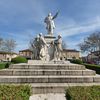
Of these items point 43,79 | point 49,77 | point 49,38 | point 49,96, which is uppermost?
point 49,38

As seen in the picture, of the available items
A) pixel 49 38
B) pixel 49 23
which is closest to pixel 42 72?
pixel 49 38

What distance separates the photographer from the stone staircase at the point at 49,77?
9.24 m

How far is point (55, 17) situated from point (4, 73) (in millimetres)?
10924

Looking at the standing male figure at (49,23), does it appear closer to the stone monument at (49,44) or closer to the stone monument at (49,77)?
the stone monument at (49,44)

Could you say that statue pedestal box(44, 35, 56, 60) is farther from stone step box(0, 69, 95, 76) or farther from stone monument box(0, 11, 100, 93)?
stone step box(0, 69, 95, 76)

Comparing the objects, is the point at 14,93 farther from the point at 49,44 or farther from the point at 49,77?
the point at 49,44

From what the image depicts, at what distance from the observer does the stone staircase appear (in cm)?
924

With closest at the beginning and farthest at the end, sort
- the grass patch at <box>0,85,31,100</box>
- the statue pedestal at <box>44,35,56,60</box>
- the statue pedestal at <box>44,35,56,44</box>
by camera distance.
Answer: the grass patch at <box>0,85,31,100</box> → the statue pedestal at <box>44,35,56,60</box> → the statue pedestal at <box>44,35,56,44</box>

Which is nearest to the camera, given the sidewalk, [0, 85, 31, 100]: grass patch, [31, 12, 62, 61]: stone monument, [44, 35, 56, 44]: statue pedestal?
[0, 85, 31, 100]: grass patch

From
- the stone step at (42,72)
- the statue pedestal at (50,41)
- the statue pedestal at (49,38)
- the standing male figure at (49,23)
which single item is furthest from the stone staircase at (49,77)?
the standing male figure at (49,23)

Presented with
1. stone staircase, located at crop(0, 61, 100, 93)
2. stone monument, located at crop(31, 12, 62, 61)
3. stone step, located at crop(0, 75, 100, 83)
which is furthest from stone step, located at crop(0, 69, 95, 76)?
stone monument, located at crop(31, 12, 62, 61)

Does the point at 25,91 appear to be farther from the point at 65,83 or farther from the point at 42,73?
the point at 42,73

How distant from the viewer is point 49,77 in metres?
10.2

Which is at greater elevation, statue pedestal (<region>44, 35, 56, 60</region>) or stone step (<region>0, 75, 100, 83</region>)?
statue pedestal (<region>44, 35, 56, 60</region>)
